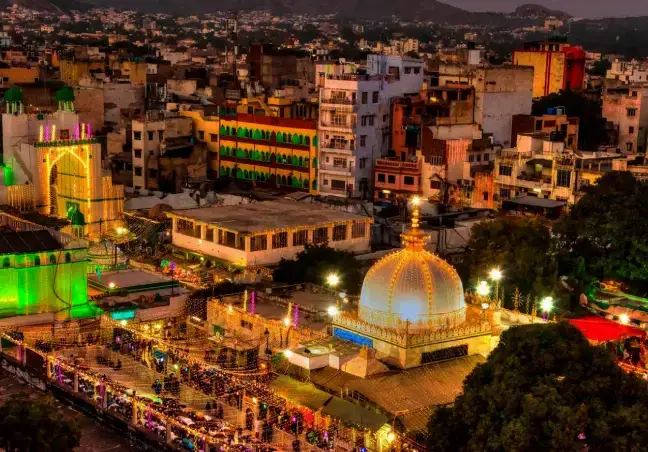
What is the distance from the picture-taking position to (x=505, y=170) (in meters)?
42.6

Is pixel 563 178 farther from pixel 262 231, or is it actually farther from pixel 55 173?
pixel 55 173

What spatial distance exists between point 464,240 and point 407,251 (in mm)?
16083

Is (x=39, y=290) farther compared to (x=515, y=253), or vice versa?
(x=515, y=253)

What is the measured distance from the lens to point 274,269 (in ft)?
111

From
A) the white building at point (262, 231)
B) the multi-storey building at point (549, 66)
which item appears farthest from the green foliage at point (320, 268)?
the multi-storey building at point (549, 66)

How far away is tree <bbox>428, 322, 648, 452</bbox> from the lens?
17.5m

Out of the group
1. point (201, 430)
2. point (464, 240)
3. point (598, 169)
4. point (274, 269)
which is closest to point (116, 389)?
point (201, 430)

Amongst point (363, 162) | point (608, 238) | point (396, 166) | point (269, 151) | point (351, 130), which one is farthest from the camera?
point (269, 151)

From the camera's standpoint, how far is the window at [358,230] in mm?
37531

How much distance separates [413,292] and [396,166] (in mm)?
24162

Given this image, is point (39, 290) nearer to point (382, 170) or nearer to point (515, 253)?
point (515, 253)

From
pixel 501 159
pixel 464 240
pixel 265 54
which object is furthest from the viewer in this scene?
pixel 265 54

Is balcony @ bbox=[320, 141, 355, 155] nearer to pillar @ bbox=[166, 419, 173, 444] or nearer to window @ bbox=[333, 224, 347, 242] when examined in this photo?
window @ bbox=[333, 224, 347, 242]

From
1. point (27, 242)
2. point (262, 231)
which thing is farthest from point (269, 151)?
point (27, 242)
